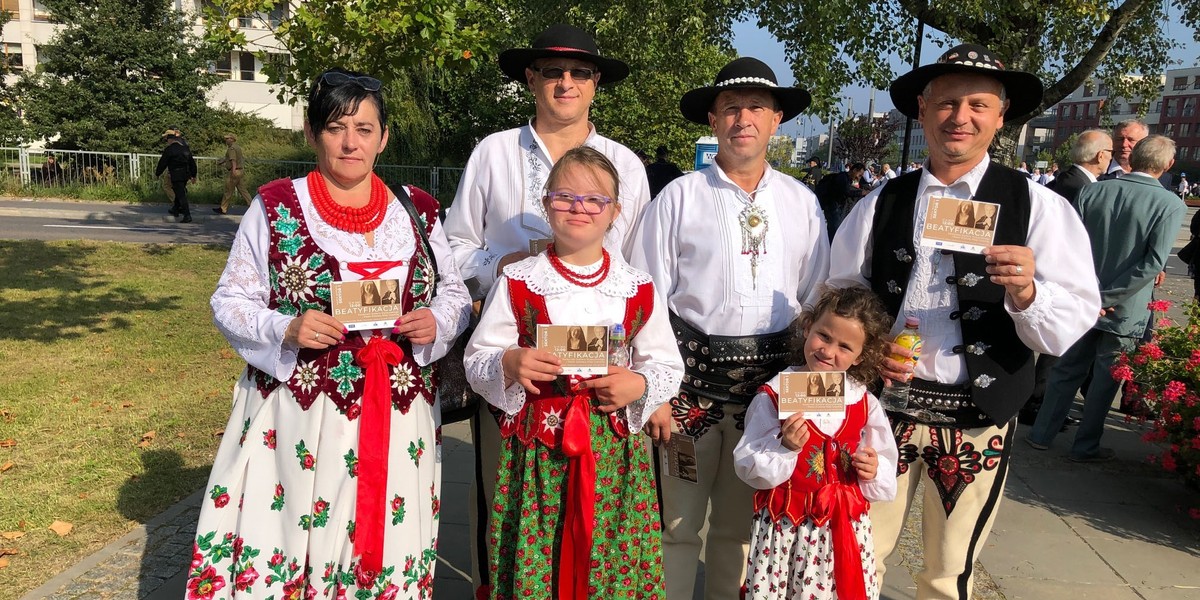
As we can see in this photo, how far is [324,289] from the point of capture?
269 centimetres

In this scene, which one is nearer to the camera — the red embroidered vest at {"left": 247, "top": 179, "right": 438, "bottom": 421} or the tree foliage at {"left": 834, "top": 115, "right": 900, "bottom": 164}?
the red embroidered vest at {"left": 247, "top": 179, "right": 438, "bottom": 421}

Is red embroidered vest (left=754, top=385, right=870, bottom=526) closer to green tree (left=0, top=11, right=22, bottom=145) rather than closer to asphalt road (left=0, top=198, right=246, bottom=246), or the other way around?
asphalt road (left=0, top=198, right=246, bottom=246)

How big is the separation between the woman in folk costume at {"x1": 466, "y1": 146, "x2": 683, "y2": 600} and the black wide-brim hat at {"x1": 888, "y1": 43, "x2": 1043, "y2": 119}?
3.59 feet

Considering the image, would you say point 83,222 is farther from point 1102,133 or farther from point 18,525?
point 1102,133

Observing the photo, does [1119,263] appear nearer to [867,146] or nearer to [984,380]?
[984,380]

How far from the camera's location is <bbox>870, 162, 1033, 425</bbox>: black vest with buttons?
8.82 feet

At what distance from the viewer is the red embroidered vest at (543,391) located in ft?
8.77

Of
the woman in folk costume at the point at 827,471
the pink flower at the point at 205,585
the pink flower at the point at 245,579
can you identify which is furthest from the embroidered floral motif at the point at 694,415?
the pink flower at the point at 205,585

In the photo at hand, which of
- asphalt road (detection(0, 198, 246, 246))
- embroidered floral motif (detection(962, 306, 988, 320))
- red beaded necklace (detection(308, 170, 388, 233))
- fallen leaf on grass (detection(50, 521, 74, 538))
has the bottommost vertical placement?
fallen leaf on grass (detection(50, 521, 74, 538))

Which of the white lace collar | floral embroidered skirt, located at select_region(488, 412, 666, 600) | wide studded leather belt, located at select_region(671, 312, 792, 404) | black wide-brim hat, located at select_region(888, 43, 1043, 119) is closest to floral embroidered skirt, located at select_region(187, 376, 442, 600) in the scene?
floral embroidered skirt, located at select_region(488, 412, 666, 600)

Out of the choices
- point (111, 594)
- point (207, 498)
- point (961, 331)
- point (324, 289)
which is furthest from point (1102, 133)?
point (111, 594)

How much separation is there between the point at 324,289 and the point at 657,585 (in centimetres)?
148

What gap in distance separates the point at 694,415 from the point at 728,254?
635mm

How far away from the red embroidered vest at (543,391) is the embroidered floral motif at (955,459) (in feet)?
3.59
